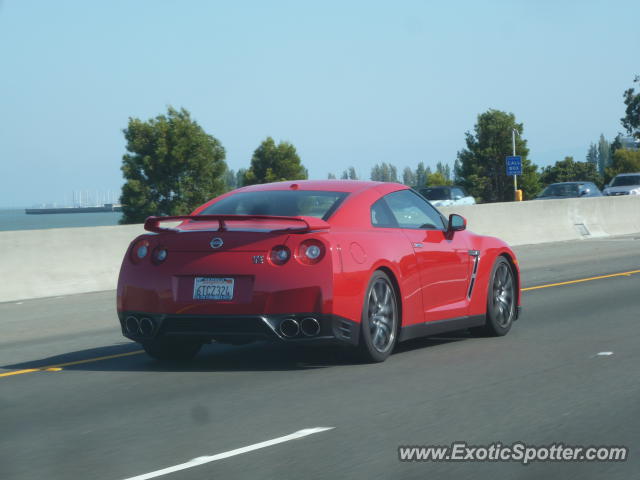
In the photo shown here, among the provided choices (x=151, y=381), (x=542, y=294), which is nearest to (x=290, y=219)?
(x=151, y=381)

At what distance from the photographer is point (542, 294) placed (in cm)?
1448

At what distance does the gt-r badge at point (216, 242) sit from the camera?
25.9 ft

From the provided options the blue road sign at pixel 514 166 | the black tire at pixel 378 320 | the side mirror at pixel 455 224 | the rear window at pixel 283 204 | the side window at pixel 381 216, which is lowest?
the black tire at pixel 378 320

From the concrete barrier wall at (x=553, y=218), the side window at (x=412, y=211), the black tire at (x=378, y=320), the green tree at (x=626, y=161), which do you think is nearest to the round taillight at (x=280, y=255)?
the black tire at (x=378, y=320)

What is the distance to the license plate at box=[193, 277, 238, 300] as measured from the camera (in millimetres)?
7836

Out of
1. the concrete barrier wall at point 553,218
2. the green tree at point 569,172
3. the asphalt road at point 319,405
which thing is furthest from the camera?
the green tree at point 569,172

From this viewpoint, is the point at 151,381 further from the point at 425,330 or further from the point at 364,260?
the point at 425,330

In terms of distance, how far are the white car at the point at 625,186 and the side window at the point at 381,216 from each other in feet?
130

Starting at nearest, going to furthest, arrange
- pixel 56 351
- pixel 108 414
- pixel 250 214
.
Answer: pixel 108 414 → pixel 250 214 → pixel 56 351

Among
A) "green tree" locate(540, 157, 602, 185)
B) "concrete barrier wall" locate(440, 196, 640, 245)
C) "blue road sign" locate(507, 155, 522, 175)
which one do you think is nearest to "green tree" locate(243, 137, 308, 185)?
"green tree" locate(540, 157, 602, 185)

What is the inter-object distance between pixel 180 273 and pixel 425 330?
2.19 m

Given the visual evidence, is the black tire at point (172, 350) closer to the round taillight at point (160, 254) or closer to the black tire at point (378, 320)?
the round taillight at point (160, 254)

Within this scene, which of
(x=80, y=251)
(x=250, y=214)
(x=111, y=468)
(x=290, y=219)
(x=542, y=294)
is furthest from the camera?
(x=80, y=251)

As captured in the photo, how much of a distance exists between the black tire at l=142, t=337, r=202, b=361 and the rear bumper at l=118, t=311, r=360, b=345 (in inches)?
25.8
